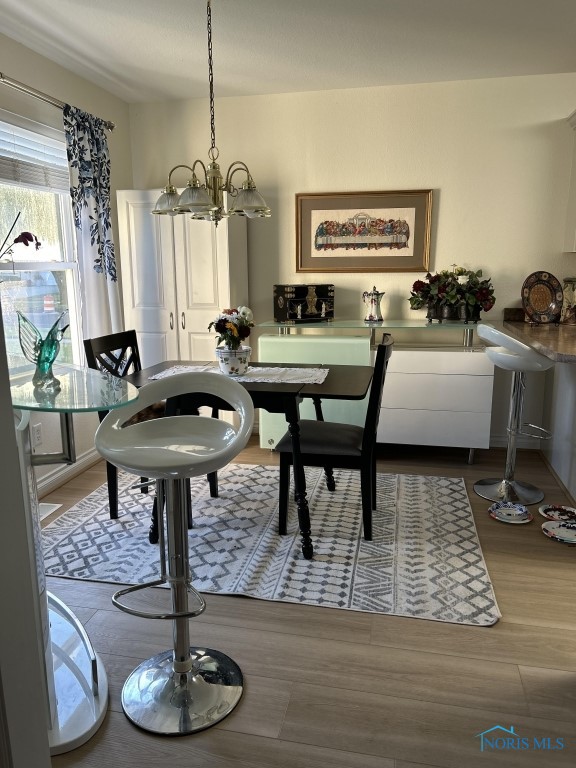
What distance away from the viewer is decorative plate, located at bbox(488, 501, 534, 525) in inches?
114

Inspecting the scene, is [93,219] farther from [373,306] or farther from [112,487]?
[373,306]

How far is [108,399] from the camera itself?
1.40 metres

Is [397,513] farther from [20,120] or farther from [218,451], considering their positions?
A: [20,120]

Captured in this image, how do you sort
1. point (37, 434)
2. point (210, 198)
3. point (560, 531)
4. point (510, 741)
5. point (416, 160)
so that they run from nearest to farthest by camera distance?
point (510, 741) → point (210, 198) → point (560, 531) → point (37, 434) → point (416, 160)

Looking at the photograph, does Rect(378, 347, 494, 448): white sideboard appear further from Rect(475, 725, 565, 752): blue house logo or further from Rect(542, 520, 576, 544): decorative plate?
Rect(475, 725, 565, 752): blue house logo

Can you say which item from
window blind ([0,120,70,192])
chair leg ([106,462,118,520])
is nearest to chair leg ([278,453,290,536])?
chair leg ([106,462,118,520])

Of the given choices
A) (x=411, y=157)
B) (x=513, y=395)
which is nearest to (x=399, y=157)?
(x=411, y=157)

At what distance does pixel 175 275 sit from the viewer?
395 centimetres

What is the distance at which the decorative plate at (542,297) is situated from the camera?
3686mm

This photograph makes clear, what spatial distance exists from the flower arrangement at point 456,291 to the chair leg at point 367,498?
1555 millimetres

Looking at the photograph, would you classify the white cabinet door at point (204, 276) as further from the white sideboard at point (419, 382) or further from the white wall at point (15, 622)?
the white wall at point (15, 622)

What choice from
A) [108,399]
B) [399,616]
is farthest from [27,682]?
[399,616]

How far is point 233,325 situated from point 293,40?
5.15ft

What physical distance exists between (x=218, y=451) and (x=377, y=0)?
2239 mm
